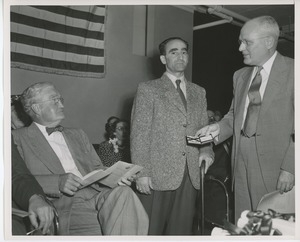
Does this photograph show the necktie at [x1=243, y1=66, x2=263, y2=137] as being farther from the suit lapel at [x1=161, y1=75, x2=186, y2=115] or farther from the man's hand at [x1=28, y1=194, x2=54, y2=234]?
the man's hand at [x1=28, y1=194, x2=54, y2=234]

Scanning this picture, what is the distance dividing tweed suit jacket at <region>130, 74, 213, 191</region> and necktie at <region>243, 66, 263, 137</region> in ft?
1.38

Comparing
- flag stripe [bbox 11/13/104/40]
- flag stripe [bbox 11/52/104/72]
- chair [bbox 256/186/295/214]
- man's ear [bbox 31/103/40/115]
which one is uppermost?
flag stripe [bbox 11/13/104/40]

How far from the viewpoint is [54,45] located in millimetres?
3926

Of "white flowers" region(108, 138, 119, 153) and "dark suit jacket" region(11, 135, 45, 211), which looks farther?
"white flowers" region(108, 138, 119, 153)

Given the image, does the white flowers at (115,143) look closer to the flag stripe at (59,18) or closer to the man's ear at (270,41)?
the flag stripe at (59,18)

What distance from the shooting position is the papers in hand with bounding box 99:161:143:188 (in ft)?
6.75

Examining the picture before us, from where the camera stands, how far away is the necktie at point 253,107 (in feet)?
6.94

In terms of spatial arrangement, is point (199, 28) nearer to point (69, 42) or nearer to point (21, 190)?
point (69, 42)

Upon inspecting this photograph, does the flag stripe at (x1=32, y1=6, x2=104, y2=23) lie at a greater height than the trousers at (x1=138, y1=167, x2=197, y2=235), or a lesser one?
greater

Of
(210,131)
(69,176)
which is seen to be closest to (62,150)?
(69,176)

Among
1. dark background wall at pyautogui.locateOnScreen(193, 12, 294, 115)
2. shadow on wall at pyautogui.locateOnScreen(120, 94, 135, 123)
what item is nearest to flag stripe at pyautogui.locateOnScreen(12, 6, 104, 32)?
shadow on wall at pyautogui.locateOnScreen(120, 94, 135, 123)

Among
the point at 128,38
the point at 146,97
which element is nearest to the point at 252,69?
the point at 146,97

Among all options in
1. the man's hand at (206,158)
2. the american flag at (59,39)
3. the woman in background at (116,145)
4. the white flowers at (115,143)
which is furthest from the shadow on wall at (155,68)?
the man's hand at (206,158)

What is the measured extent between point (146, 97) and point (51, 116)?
2.09 ft
